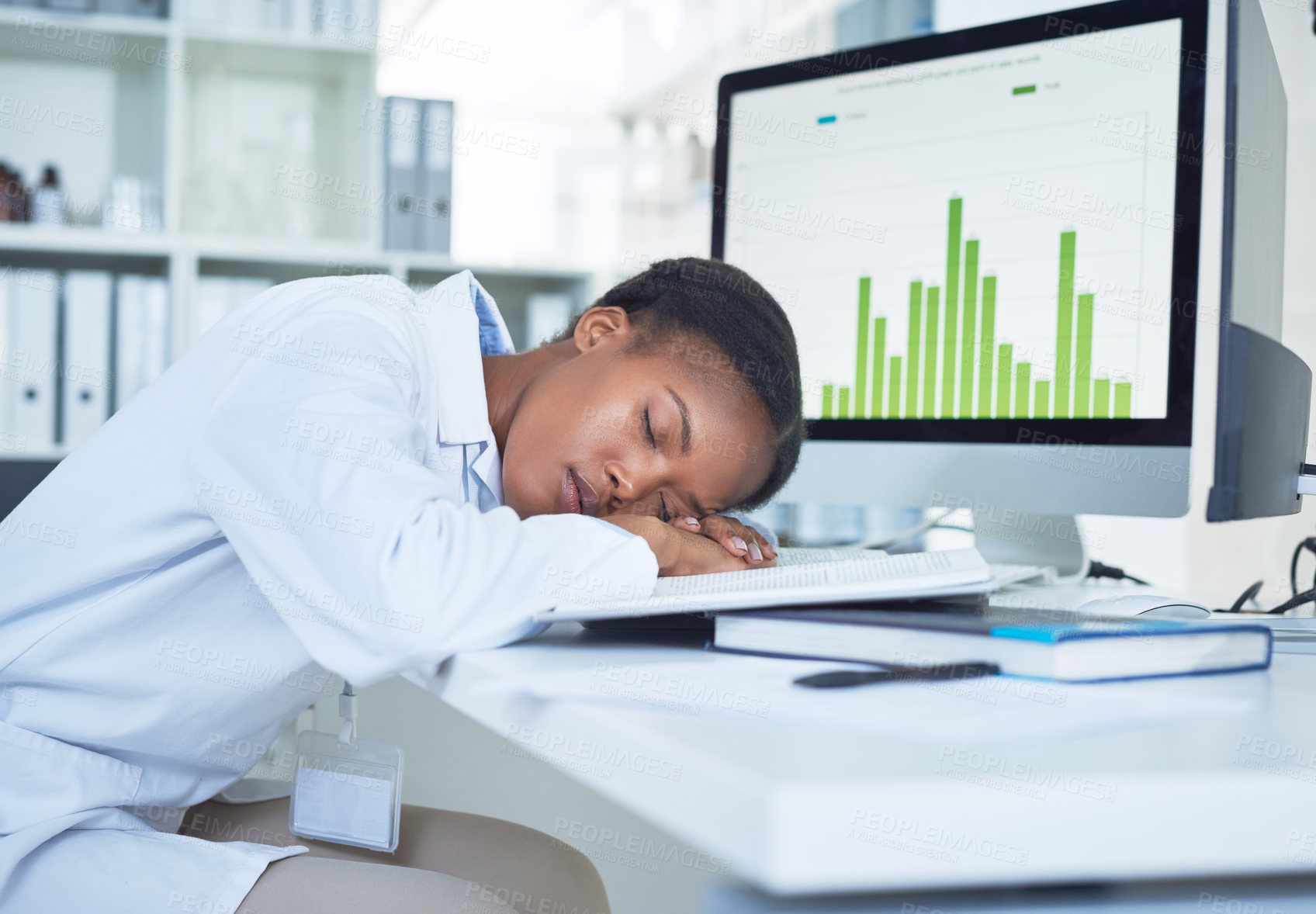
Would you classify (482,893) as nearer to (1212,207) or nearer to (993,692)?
(993,692)

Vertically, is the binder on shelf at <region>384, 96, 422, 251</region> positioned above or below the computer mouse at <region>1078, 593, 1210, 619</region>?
above

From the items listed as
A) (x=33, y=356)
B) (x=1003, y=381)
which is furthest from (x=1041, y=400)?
(x=33, y=356)

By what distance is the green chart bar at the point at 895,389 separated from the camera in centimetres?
127

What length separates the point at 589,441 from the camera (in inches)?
33.3

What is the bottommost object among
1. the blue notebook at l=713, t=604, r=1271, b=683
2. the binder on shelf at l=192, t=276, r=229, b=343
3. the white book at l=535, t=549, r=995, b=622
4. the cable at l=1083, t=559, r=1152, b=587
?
the cable at l=1083, t=559, r=1152, b=587

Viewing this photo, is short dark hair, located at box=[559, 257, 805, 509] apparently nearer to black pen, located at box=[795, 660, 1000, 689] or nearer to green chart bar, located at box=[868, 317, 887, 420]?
green chart bar, located at box=[868, 317, 887, 420]

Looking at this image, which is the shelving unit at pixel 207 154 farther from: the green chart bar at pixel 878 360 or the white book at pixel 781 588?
the white book at pixel 781 588

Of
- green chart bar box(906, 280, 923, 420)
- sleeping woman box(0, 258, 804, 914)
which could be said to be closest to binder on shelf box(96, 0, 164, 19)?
sleeping woman box(0, 258, 804, 914)

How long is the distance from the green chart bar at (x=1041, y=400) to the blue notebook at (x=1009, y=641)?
23.3 inches

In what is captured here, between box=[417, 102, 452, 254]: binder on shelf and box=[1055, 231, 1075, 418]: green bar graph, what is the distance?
1636 mm

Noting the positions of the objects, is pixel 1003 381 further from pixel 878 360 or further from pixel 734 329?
pixel 734 329

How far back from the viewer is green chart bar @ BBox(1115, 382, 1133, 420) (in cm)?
A: 113

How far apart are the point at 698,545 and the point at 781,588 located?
0.20 meters

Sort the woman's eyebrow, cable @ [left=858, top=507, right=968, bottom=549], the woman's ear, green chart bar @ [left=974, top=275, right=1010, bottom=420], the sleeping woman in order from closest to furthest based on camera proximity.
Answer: the sleeping woman
the woman's eyebrow
the woman's ear
green chart bar @ [left=974, top=275, right=1010, bottom=420]
cable @ [left=858, top=507, right=968, bottom=549]
